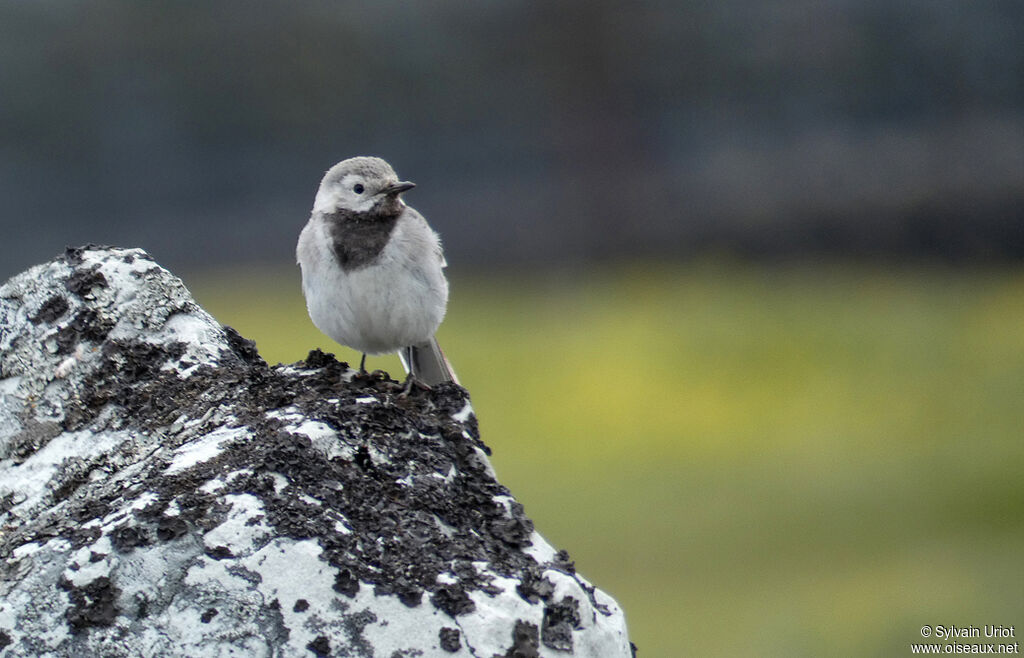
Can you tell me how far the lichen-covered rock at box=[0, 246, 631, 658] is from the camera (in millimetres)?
3008

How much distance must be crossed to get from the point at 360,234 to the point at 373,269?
194 millimetres

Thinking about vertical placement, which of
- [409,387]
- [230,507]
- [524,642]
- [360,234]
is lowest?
[524,642]

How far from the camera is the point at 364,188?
221 inches

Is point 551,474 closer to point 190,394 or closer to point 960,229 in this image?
point 960,229

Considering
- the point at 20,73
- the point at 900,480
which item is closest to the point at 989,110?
the point at 900,480

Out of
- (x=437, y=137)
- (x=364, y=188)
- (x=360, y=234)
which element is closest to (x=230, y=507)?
(x=360, y=234)

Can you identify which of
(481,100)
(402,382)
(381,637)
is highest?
(481,100)

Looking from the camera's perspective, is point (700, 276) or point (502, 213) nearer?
point (700, 276)

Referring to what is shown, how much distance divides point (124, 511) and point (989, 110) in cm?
1303

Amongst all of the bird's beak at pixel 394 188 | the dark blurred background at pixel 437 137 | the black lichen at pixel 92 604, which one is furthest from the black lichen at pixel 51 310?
the dark blurred background at pixel 437 137

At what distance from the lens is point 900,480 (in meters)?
11.1

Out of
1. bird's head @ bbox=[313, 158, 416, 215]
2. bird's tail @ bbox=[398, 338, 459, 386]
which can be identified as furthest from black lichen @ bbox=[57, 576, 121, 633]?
bird's head @ bbox=[313, 158, 416, 215]

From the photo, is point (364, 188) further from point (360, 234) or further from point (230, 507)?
point (230, 507)

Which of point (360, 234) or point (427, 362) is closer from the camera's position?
point (360, 234)
